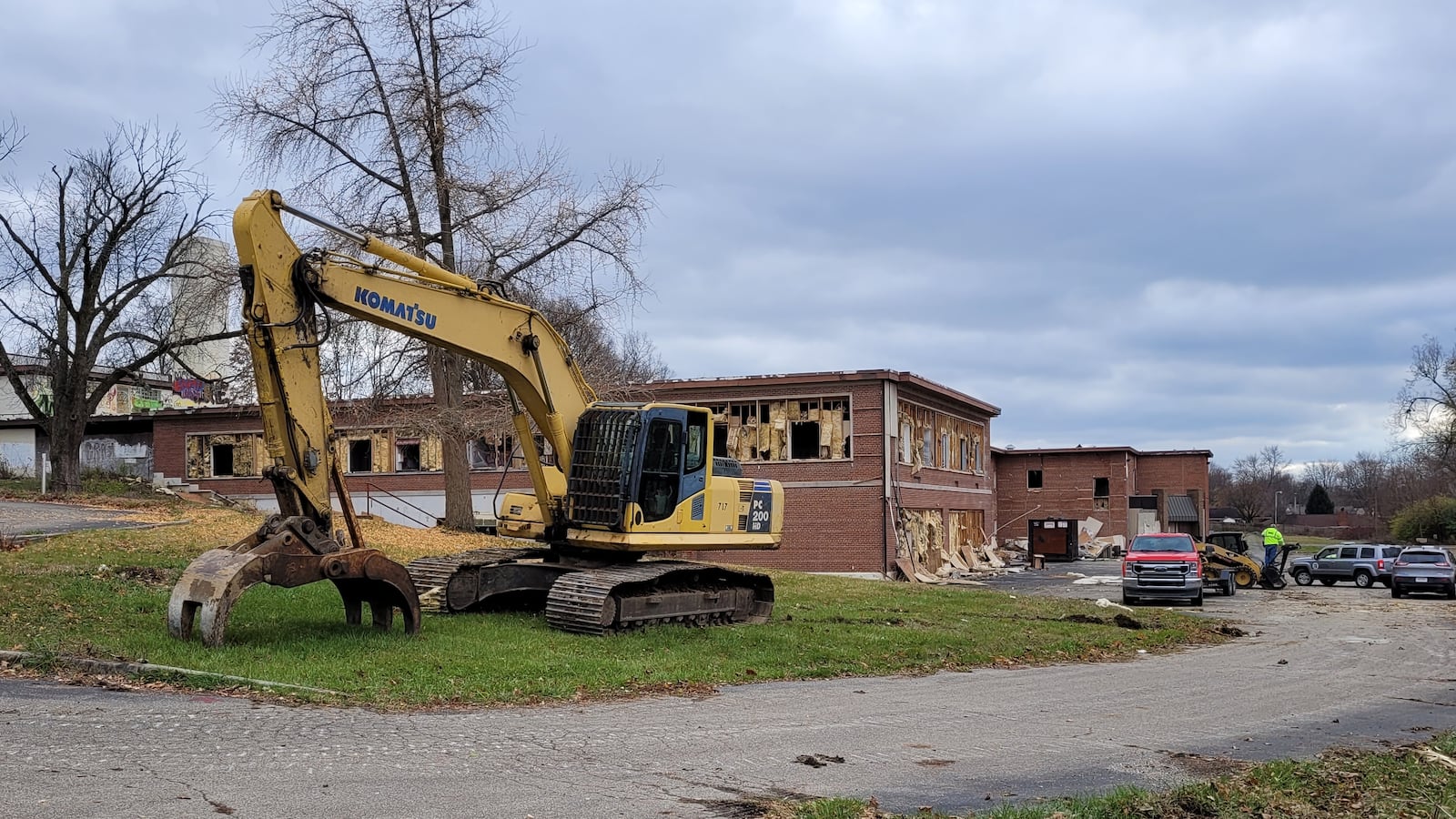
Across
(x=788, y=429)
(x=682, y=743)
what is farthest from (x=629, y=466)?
(x=788, y=429)

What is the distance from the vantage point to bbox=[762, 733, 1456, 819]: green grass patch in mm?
6941

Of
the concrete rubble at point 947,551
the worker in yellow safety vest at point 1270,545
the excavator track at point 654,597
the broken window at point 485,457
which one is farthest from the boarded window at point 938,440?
the excavator track at point 654,597

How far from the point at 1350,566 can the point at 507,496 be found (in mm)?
31933

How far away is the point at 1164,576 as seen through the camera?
2827 cm

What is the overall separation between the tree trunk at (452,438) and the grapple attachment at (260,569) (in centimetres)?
1372

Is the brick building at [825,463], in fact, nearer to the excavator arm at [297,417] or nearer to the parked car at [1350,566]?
the parked car at [1350,566]

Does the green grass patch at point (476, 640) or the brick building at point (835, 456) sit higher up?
the brick building at point (835, 456)

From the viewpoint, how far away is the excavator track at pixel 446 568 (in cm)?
1655

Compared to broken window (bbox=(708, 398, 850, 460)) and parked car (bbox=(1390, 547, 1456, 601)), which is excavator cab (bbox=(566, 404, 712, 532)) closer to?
broken window (bbox=(708, 398, 850, 460))

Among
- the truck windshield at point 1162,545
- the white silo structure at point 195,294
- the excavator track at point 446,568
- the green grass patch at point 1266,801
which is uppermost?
the white silo structure at point 195,294

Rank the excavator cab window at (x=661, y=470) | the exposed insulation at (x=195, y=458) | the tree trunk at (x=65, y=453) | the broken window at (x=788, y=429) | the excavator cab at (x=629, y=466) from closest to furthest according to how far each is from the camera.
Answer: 1. the excavator cab at (x=629, y=466)
2. the excavator cab window at (x=661, y=470)
3. the tree trunk at (x=65, y=453)
4. the broken window at (x=788, y=429)
5. the exposed insulation at (x=195, y=458)

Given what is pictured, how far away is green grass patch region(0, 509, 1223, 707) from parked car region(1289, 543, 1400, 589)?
1986 centimetres

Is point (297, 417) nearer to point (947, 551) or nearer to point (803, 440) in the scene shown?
point (803, 440)

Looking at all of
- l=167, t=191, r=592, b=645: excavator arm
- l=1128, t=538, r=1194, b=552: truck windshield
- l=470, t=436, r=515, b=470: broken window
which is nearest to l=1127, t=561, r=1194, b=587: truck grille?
l=1128, t=538, r=1194, b=552: truck windshield
